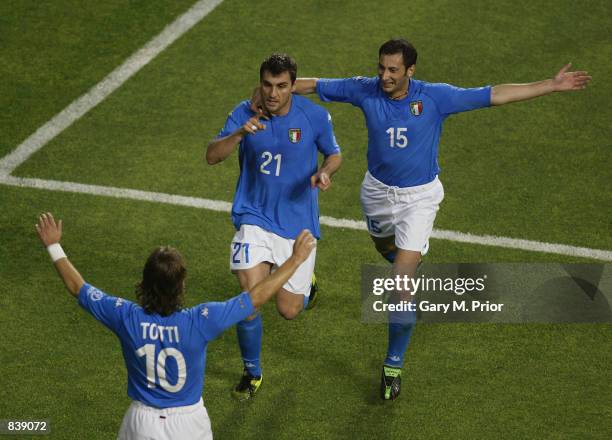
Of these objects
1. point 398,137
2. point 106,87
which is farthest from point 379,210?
A: point 106,87

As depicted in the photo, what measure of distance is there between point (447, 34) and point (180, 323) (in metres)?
8.35

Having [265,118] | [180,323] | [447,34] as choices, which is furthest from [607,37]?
[180,323]

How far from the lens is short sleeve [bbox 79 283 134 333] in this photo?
7203mm

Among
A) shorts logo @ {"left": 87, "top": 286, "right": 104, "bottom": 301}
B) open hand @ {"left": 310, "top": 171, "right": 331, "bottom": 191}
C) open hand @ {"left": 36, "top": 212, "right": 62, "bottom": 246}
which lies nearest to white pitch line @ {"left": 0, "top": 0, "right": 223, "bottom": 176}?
open hand @ {"left": 310, "top": 171, "right": 331, "bottom": 191}

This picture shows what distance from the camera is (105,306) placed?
7.25 m

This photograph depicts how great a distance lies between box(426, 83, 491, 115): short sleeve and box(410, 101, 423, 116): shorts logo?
0.12m

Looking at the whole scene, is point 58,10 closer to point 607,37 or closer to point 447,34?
point 447,34

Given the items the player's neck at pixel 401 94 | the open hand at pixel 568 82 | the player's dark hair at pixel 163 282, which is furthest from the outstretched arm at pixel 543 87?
the player's dark hair at pixel 163 282

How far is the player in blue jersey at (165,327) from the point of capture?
7.11 meters

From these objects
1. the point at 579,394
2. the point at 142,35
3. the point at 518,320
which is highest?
the point at 142,35

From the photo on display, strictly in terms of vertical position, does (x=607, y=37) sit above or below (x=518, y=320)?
above

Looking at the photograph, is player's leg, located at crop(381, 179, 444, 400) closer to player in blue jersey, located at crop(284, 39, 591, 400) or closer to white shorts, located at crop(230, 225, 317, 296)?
player in blue jersey, located at crop(284, 39, 591, 400)

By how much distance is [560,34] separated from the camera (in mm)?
14633

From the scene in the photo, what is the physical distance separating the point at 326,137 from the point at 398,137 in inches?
25.0
